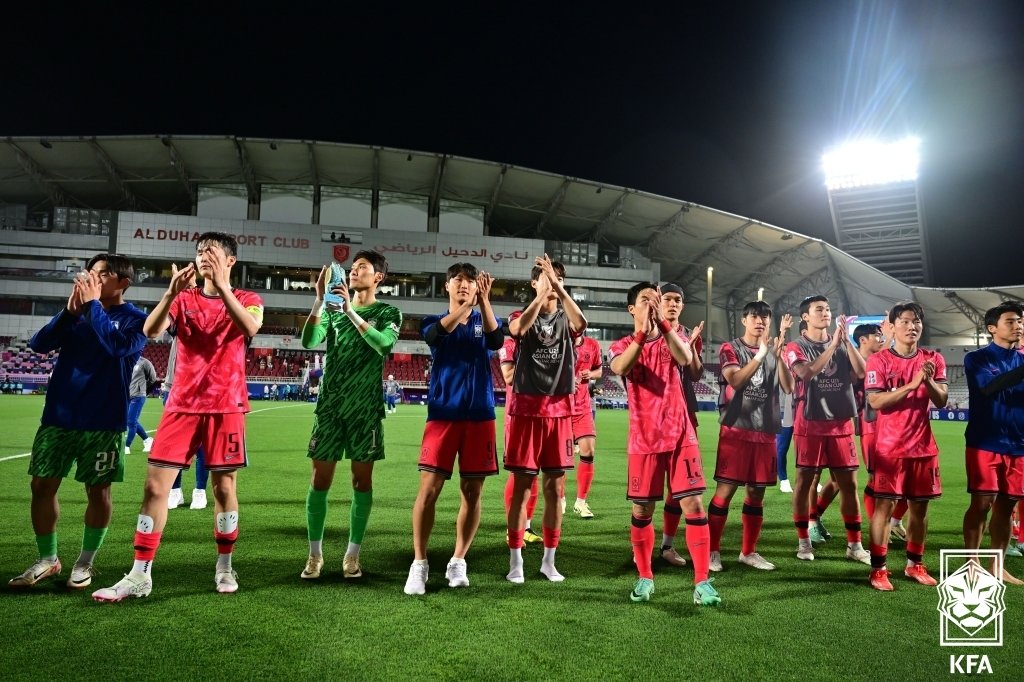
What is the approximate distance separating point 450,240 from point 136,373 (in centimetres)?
3716

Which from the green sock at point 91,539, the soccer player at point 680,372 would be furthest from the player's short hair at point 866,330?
the green sock at point 91,539

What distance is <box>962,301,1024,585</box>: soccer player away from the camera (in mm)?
4445

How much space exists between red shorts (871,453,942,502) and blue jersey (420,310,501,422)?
2897mm

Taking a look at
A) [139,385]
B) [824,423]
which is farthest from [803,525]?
[139,385]

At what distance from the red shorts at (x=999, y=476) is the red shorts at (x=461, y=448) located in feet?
11.3

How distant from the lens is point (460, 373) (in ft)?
14.0

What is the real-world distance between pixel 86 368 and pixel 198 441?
2.74 ft

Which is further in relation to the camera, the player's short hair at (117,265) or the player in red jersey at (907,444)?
the player in red jersey at (907,444)

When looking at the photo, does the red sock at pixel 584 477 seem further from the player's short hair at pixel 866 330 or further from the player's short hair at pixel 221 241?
the player's short hair at pixel 221 241

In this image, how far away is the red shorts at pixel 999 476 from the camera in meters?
4.44

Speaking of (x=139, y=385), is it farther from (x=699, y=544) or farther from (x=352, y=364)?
(x=699, y=544)

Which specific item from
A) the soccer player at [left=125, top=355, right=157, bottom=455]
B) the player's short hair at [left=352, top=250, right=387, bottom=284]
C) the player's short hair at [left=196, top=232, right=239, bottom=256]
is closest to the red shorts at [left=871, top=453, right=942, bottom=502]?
the player's short hair at [left=352, top=250, right=387, bottom=284]

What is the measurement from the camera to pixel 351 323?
4367 millimetres

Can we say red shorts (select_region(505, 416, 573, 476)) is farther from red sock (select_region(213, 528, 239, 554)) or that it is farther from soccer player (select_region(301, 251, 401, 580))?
red sock (select_region(213, 528, 239, 554))
